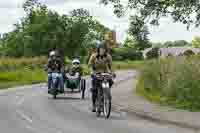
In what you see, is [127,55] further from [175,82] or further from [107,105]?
[107,105]

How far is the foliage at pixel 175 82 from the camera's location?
19.6m

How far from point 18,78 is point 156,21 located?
2541 cm

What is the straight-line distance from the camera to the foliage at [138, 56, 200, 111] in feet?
64.2

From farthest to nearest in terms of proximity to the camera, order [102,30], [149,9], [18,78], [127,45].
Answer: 1. [127,45]
2. [102,30]
3. [18,78]
4. [149,9]

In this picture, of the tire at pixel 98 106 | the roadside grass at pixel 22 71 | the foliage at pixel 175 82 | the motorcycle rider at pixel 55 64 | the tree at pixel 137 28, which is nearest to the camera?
the tire at pixel 98 106

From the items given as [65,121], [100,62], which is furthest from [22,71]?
[65,121]

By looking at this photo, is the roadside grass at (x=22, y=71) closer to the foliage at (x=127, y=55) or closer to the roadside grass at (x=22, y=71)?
the roadside grass at (x=22, y=71)

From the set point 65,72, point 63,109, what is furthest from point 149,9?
point 63,109

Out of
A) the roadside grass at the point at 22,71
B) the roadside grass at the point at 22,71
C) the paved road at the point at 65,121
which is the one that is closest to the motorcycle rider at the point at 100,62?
the paved road at the point at 65,121

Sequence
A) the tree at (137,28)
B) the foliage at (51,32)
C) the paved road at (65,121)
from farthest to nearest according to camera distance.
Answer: the foliage at (51,32) < the tree at (137,28) < the paved road at (65,121)

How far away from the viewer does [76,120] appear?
16.2 meters

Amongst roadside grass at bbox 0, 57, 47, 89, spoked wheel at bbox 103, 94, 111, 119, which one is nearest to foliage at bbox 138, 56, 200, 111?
spoked wheel at bbox 103, 94, 111, 119

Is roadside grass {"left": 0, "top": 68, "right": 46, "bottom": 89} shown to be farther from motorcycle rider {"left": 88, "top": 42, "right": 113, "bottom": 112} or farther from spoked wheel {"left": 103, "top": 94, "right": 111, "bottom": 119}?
spoked wheel {"left": 103, "top": 94, "right": 111, "bottom": 119}

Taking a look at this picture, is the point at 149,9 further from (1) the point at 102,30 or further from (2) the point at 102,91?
(1) the point at 102,30
